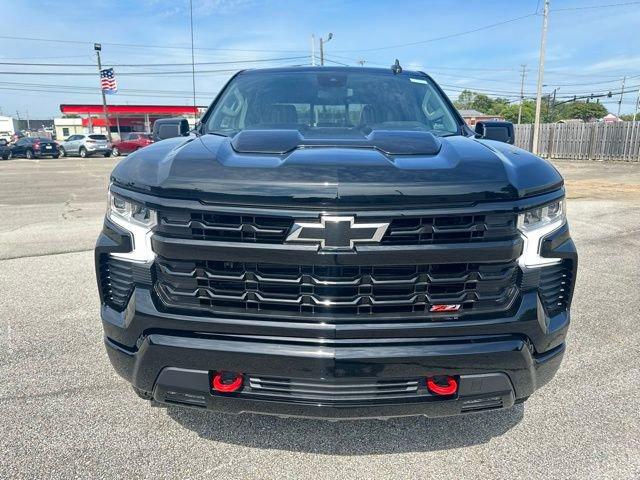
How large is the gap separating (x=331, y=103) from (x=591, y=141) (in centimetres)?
2855

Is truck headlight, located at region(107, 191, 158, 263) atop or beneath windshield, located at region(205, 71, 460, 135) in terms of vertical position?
beneath

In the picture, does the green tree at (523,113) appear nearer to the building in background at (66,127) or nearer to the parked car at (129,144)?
the building in background at (66,127)

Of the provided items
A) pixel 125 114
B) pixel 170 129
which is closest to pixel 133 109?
pixel 125 114

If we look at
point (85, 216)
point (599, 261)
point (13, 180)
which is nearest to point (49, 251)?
point (85, 216)

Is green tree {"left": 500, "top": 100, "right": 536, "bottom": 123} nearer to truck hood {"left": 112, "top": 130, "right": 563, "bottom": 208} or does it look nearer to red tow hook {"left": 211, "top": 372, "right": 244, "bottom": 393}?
truck hood {"left": 112, "top": 130, "right": 563, "bottom": 208}

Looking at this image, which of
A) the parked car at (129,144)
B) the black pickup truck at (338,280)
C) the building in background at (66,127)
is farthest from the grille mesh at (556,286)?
the building in background at (66,127)

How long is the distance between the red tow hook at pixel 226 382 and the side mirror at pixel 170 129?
1734mm

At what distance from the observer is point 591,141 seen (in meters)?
26.9

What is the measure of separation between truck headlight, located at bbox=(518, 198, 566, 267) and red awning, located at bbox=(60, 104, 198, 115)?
2352 inches

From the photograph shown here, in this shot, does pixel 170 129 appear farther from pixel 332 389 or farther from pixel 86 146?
pixel 86 146

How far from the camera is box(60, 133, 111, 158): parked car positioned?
107ft

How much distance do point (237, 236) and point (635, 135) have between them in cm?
2835

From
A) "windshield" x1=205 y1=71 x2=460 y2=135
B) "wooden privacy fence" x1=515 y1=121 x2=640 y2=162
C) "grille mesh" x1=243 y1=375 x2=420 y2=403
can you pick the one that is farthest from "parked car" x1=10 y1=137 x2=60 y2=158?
"grille mesh" x1=243 y1=375 x2=420 y2=403

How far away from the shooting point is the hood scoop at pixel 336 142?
2.05 metres
